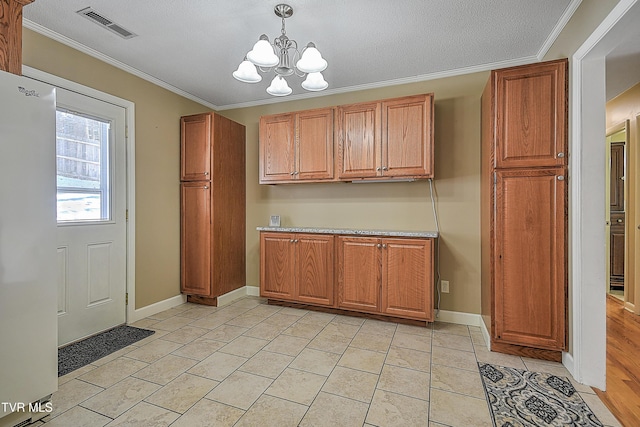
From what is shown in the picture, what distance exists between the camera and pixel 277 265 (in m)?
3.55

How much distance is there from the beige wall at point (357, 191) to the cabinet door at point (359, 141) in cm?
36

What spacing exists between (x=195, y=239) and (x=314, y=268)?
1.46 m

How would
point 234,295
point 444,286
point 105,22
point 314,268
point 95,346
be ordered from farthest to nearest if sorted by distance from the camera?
1. point 234,295
2. point 314,268
3. point 444,286
4. point 95,346
5. point 105,22

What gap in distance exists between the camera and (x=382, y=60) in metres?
2.92

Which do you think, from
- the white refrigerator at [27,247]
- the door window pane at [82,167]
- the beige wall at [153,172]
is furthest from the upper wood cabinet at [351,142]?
the white refrigerator at [27,247]

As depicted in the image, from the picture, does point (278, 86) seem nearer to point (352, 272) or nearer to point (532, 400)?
point (352, 272)

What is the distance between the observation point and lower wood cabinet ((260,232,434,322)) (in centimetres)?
293

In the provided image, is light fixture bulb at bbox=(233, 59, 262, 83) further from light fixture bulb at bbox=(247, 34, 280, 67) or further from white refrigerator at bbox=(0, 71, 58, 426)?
white refrigerator at bbox=(0, 71, 58, 426)

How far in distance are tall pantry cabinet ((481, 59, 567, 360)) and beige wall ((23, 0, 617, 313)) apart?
27.6 inches

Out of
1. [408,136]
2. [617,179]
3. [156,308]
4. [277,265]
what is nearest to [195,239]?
[156,308]

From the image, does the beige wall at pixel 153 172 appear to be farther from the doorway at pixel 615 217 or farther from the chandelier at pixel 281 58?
the doorway at pixel 615 217

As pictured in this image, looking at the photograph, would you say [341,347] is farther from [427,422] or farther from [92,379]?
[92,379]

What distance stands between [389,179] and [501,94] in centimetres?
118

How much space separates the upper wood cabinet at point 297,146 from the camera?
11.0 ft
